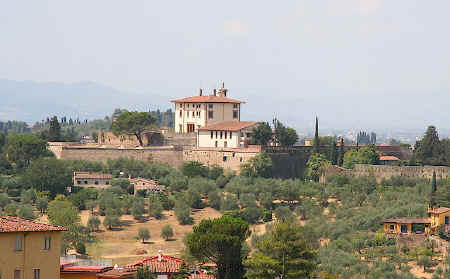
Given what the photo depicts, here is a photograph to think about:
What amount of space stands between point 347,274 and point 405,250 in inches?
285

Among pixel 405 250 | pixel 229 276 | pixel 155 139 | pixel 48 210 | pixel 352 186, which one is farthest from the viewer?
pixel 155 139

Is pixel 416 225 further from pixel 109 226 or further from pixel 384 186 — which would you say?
pixel 109 226

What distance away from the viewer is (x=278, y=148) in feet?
310

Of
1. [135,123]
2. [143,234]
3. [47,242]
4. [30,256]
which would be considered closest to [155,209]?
[143,234]

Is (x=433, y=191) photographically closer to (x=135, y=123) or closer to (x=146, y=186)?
(x=146, y=186)

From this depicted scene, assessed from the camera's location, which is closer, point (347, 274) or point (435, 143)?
point (347, 274)

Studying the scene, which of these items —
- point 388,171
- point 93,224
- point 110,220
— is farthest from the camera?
point 388,171

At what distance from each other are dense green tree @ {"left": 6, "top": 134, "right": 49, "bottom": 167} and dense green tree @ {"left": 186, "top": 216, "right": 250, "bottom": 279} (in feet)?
151

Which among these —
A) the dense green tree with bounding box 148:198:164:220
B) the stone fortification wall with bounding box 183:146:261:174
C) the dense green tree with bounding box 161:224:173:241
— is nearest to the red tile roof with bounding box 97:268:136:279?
the dense green tree with bounding box 161:224:173:241

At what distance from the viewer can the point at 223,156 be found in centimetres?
9306

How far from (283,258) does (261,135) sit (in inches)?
1651

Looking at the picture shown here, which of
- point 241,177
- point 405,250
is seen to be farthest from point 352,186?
point 405,250

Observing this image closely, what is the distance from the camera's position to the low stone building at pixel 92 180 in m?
89.6

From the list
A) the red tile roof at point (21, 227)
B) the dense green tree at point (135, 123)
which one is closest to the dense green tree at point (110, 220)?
the dense green tree at point (135, 123)
